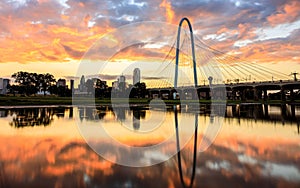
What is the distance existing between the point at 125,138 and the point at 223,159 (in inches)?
164

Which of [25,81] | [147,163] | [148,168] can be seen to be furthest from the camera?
[25,81]

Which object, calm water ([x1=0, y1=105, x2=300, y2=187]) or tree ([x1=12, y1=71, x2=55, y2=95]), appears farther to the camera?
tree ([x1=12, y1=71, x2=55, y2=95])

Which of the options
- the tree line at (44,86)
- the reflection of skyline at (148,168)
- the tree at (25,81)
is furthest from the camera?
the tree at (25,81)

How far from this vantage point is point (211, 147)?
8094 millimetres

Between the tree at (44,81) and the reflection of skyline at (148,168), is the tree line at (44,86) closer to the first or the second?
the tree at (44,81)

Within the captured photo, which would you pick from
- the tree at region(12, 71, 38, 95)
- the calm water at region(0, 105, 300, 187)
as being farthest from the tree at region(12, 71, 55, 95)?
the calm water at region(0, 105, 300, 187)

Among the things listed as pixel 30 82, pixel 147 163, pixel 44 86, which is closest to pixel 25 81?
pixel 30 82

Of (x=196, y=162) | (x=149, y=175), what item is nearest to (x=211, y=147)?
(x=196, y=162)

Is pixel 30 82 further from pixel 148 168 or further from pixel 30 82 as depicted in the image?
pixel 148 168

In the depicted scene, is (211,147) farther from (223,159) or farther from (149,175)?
(149,175)

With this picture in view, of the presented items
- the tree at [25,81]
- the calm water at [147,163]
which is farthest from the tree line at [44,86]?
the calm water at [147,163]

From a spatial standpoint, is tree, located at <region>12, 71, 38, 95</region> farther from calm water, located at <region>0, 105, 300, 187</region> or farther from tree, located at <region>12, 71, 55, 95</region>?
calm water, located at <region>0, 105, 300, 187</region>

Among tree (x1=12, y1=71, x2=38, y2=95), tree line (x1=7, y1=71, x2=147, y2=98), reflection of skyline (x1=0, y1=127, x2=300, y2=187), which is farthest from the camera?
tree (x1=12, y1=71, x2=38, y2=95)

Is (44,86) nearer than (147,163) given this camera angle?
No
